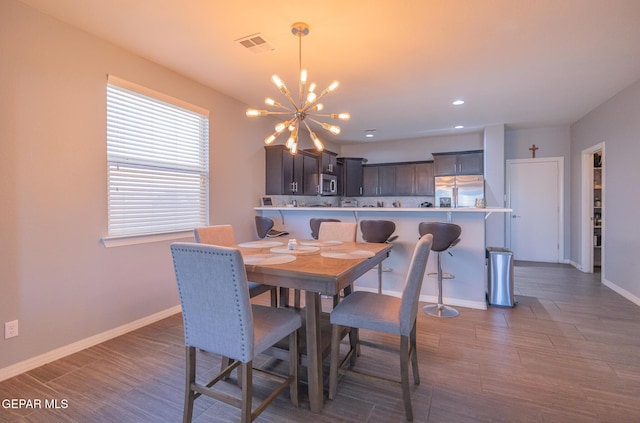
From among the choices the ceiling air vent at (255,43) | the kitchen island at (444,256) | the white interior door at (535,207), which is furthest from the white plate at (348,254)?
the white interior door at (535,207)

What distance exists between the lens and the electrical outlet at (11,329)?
85.0 inches

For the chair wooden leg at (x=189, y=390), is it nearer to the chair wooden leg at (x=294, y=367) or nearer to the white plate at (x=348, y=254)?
the chair wooden leg at (x=294, y=367)

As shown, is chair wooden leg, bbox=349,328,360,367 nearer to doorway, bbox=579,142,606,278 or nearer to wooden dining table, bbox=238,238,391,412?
wooden dining table, bbox=238,238,391,412

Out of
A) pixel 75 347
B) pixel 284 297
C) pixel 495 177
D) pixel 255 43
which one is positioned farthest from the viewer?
pixel 495 177

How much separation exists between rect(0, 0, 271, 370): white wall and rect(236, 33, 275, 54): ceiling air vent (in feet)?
3.56

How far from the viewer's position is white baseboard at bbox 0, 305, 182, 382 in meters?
2.19

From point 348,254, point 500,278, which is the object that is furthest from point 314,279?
point 500,278

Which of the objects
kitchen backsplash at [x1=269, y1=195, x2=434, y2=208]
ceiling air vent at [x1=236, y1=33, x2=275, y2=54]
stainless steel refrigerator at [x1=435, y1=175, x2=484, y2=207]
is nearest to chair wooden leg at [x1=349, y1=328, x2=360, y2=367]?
ceiling air vent at [x1=236, y1=33, x2=275, y2=54]

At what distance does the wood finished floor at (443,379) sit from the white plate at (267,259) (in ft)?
2.79

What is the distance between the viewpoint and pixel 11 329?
2186 millimetres

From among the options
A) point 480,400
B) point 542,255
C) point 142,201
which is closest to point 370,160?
point 542,255

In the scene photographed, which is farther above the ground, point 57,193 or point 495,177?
point 495,177

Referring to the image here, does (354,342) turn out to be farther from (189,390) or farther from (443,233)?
(443,233)

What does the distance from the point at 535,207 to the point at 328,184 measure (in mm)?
4116
